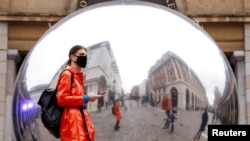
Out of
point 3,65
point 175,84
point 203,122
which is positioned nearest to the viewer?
point 175,84

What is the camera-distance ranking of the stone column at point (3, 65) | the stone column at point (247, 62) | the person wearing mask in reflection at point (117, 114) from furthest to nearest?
the stone column at point (247, 62) < the stone column at point (3, 65) < the person wearing mask in reflection at point (117, 114)

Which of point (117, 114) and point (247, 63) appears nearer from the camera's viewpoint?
point (117, 114)

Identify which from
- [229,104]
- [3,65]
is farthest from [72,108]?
[3,65]

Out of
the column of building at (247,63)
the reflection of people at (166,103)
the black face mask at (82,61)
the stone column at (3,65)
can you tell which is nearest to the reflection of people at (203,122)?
the reflection of people at (166,103)

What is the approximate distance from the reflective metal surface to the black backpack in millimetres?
55

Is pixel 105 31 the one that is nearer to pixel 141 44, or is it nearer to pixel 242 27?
pixel 141 44

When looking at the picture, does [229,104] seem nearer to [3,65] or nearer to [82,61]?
[82,61]

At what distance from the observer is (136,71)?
4.55 metres

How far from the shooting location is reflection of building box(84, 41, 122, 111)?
4.51 m

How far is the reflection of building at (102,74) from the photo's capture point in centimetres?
451

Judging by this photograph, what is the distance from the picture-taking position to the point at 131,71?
4.54 meters

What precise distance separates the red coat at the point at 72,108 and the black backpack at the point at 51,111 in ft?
0.12

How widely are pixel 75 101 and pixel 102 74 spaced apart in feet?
0.84

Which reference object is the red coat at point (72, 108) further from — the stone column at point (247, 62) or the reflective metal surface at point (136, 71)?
the stone column at point (247, 62)
